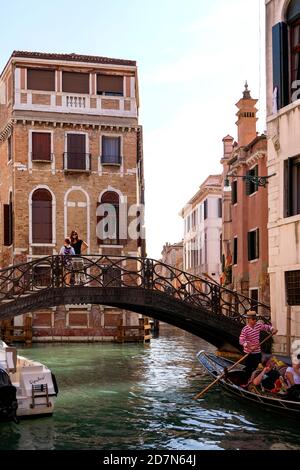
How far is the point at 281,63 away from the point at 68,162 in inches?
599

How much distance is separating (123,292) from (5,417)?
25.0 ft

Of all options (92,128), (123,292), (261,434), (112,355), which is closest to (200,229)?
(92,128)

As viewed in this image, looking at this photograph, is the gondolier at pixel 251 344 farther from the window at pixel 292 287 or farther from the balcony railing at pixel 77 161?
the balcony railing at pixel 77 161

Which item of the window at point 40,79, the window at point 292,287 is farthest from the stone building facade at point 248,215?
the window at point 40,79

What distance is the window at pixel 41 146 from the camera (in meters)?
29.7

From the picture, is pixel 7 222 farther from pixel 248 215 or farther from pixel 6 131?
pixel 248 215

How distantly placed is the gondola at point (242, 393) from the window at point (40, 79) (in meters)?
17.2

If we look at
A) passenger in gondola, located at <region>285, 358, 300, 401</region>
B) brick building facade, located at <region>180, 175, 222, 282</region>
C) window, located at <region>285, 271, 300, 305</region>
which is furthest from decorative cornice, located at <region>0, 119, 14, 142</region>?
passenger in gondola, located at <region>285, 358, 300, 401</region>

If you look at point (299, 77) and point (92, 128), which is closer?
point (299, 77)

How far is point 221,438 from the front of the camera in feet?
34.3

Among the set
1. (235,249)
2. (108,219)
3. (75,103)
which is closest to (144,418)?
(235,249)

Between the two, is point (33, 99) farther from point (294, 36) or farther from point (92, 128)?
point (294, 36)

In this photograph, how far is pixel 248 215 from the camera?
26.4m

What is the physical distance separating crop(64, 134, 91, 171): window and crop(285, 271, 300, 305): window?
15642mm
